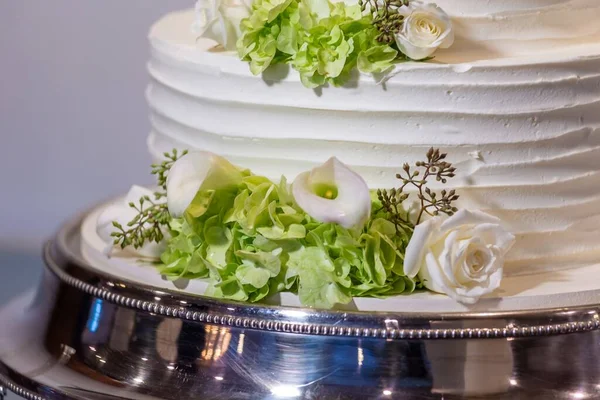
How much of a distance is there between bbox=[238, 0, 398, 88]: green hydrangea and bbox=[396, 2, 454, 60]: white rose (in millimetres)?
28

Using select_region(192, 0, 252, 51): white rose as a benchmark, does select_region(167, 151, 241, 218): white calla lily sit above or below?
below

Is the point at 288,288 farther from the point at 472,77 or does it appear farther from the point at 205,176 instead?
the point at 472,77

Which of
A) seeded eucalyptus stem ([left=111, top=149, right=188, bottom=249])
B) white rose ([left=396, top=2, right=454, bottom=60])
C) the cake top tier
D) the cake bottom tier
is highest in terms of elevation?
the cake top tier

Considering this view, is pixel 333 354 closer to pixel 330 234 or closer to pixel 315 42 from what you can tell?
pixel 330 234

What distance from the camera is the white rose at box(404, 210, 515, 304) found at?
1453 millimetres

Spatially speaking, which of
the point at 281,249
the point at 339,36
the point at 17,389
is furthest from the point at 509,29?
the point at 17,389

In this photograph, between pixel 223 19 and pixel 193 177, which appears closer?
pixel 193 177

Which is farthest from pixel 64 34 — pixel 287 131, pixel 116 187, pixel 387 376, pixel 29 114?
pixel 387 376

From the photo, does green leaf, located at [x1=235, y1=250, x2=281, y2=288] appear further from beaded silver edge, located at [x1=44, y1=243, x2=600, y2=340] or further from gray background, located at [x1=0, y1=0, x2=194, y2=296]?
gray background, located at [x1=0, y1=0, x2=194, y2=296]

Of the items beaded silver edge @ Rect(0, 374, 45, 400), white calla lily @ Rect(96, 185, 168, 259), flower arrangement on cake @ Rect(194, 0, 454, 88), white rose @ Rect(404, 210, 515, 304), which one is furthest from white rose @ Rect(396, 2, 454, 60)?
beaded silver edge @ Rect(0, 374, 45, 400)

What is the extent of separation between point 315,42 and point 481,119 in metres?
0.28

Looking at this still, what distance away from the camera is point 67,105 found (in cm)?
359

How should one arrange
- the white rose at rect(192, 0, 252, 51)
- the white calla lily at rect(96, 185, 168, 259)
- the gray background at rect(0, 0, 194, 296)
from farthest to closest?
the gray background at rect(0, 0, 194, 296), the white calla lily at rect(96, 185, 168, 259), the white rose at rect(192, 0, 252, 51)

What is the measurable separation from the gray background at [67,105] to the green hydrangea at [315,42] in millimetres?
1934
